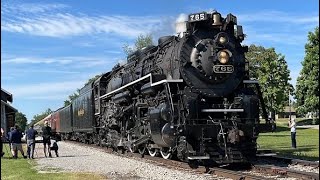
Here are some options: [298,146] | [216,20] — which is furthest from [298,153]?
[216,20]

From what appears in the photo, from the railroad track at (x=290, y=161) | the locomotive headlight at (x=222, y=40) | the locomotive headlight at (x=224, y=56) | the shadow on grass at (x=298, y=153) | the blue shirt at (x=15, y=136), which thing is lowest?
the shadow on grass at (x=298, y=153)

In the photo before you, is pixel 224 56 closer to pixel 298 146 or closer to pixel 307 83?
pixel 298 146

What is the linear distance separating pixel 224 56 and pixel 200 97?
1.48 m

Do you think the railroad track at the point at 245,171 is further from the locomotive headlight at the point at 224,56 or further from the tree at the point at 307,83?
the tree at the point at 307,83

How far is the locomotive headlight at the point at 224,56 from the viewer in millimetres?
13595

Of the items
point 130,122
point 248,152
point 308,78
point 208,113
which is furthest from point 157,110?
point 308,78

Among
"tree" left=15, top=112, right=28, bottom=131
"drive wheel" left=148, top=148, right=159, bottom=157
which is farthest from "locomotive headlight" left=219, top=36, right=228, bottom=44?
"tree" left=15, top=112, right=28, bottom=131

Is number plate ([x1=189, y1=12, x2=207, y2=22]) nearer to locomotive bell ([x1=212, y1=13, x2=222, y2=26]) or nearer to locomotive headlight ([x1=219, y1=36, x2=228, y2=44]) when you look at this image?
locomotive bell ([x1=212, y1=13, x2=222, y2=26])

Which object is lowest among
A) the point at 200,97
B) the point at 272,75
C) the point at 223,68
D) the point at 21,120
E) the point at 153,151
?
the point at 153,151

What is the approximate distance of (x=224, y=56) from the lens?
1367 cm

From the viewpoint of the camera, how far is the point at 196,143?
1288cm

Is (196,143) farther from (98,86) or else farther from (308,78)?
(308,78)

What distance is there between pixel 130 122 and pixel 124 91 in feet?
4.65

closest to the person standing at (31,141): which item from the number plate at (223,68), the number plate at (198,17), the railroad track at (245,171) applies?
the railroad track at (245,171)
